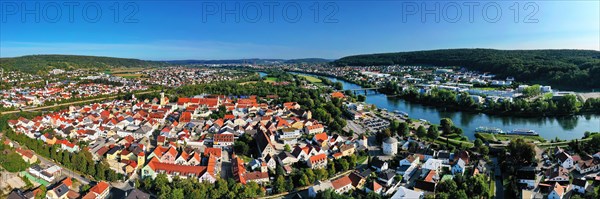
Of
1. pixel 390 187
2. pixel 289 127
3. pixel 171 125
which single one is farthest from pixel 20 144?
pixel 390 187

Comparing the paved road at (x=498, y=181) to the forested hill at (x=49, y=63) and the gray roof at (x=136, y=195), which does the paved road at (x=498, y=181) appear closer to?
the gray roof at (x=136, y=195)

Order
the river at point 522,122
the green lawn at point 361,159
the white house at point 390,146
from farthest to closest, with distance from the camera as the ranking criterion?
the river at point 522,122
the white house at point 390,146
the green lawn at point 361,159

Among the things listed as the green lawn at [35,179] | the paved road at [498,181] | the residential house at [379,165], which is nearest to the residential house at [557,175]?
the paved road at [498,181]

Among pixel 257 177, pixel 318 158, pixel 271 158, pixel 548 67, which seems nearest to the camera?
pixel 257 177

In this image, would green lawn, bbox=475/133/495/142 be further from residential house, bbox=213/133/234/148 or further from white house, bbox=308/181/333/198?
residential house, bbox=213/133/234/148

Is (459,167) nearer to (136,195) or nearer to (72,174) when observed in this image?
(136,195)

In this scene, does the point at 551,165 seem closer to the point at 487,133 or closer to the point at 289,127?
the point at 487,133

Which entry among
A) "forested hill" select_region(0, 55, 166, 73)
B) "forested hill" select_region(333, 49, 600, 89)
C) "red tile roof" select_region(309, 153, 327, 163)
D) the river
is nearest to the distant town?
"red tile roof" select_region(309, 153, 327, 163)

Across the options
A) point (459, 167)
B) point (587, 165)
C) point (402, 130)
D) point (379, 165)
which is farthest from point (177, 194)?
point (587, 165)

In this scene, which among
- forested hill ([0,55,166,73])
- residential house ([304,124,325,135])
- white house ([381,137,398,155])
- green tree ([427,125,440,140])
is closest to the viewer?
white house ([381,137,398,155])

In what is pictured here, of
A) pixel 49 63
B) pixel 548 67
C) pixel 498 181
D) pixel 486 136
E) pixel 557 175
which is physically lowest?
pixel 498 181

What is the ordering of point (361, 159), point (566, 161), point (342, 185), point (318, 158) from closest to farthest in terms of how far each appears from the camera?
point (342, 185) < point (566, 161) < point (318, 158) < point (361, 159)
